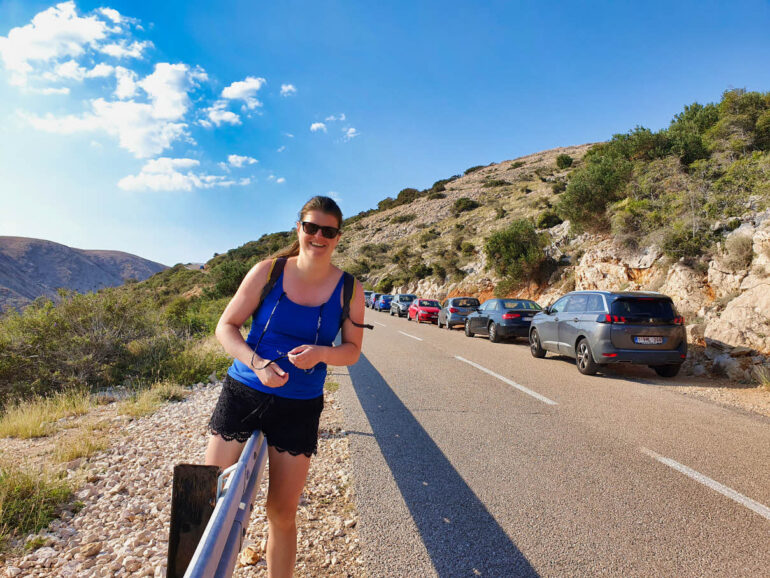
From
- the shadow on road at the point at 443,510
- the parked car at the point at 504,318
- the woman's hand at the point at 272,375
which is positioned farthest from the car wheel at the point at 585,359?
the woman's hand at the point at 272,375

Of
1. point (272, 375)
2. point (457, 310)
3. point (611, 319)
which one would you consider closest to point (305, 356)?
point (272, 375)

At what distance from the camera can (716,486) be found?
12.1 ft

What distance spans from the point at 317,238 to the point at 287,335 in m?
0.53

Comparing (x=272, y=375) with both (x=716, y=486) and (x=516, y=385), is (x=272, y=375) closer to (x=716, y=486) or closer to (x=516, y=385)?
(x=716, y=486)

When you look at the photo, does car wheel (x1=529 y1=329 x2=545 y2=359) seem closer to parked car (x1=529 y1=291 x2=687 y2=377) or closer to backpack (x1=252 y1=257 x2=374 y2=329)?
parked car (x1=529 y1=291 x2=687 y2=377)

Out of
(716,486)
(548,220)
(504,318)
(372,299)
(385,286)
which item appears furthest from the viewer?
(385,286)

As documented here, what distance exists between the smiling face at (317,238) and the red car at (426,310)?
68.4 feet

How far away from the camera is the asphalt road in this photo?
270 centimetres

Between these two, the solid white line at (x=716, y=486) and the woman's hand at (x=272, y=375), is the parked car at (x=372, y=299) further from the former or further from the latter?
the woman's hand at (x=272, y=375)

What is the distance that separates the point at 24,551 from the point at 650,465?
5060mm

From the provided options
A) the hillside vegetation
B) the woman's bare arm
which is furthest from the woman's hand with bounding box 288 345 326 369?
the hillside vegetation

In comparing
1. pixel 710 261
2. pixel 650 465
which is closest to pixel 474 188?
pixel 710 261

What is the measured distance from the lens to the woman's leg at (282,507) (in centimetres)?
205

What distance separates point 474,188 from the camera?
64.9 metres
